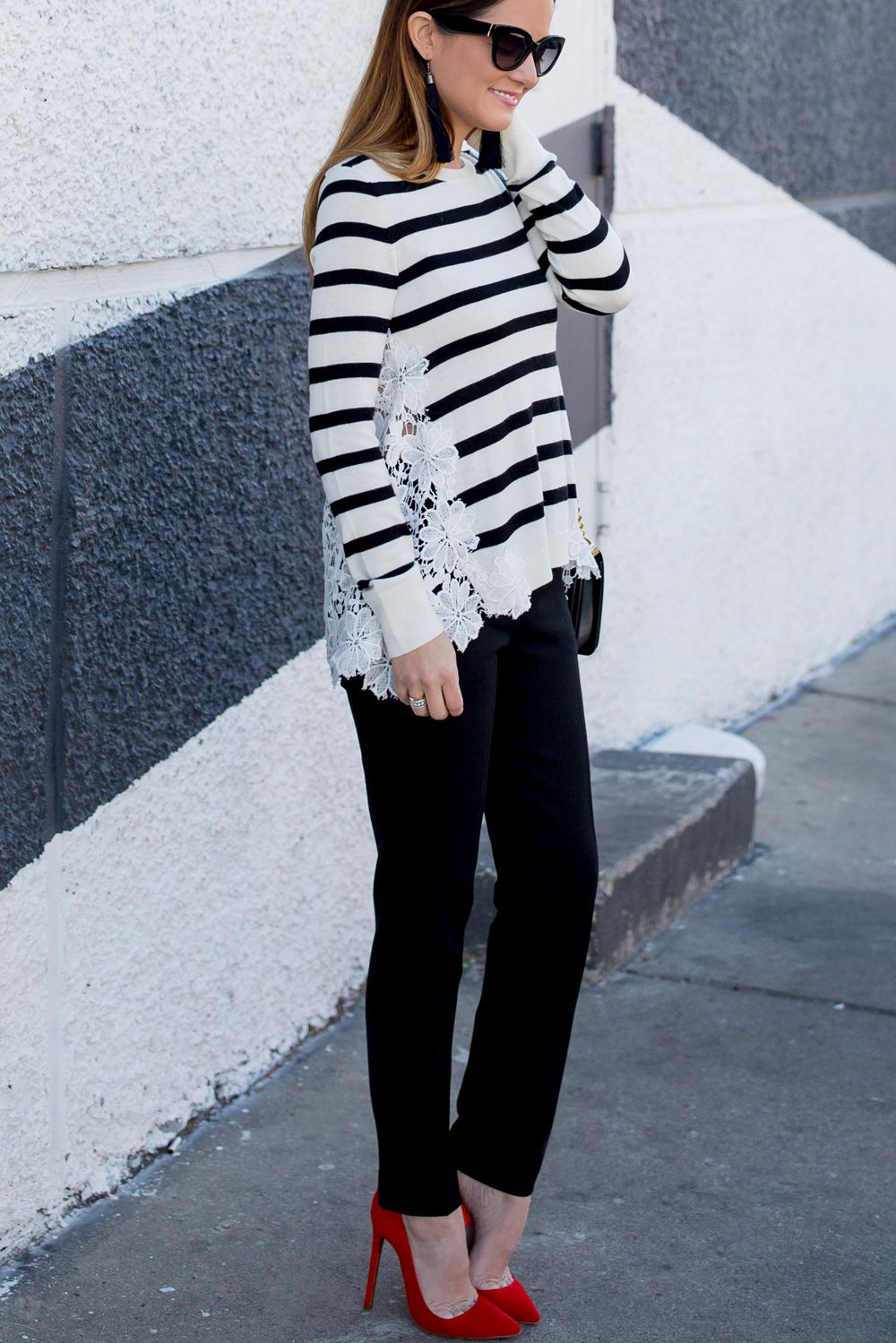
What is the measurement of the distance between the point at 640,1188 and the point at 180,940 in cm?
83

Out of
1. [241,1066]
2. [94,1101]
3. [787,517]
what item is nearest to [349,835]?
[241,1066]

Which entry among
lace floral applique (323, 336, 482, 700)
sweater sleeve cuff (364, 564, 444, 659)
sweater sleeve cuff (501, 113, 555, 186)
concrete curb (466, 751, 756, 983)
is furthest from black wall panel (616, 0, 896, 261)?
sweater sleeve cuff (364, 564, 444, 659)

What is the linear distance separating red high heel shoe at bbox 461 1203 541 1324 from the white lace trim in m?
0.81

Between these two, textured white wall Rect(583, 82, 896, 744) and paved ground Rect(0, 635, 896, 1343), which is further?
textured white wall Rect(583, 82, 896, 744)

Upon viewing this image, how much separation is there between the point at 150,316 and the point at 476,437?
703 mm

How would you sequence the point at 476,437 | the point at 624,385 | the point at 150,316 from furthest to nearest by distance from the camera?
the point at 624,385 → the point at 150,316 → the point at 476,437

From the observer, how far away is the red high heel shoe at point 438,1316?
6.84 ft

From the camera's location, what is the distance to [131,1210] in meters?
2.42

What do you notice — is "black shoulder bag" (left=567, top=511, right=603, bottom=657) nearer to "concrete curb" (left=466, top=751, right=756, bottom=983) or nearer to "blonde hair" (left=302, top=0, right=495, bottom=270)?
"blonde hair" (left=302, top=0, right=495, bottom=270)

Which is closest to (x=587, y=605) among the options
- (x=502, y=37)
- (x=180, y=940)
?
(x=502, y=37)

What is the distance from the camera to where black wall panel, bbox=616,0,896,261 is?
4.12 metres

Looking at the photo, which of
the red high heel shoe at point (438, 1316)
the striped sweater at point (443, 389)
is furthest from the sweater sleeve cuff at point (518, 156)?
the red high heel shoe at point (438, 1316)

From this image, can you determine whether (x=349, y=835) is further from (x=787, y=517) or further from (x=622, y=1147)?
(x=787, y=517)

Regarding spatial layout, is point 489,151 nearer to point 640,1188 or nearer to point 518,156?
point 518,156
